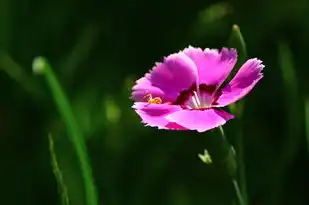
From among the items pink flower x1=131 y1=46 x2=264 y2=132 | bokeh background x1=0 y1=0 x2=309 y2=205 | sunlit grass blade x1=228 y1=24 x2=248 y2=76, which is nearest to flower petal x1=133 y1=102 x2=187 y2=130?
pink flower x1=131 y1=46 x2=264 y2=132

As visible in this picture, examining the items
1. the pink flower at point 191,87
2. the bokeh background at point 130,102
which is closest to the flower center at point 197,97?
the pink flower at point 191,87

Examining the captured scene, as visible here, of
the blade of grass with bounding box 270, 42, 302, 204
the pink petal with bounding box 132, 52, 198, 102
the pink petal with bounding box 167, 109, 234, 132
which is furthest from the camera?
the blade of grass with bounding box 270, 42, 302, 204

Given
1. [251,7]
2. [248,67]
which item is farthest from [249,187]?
[248,67]

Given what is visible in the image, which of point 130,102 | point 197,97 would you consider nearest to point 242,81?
point 197,97

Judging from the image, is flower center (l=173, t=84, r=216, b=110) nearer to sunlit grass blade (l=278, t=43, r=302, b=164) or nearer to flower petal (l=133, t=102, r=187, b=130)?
flower petal (l=133, t=102, r=187, b=130)

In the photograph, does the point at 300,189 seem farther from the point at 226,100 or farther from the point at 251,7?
the point at 226,100

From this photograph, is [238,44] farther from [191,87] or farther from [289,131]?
[289,131]
